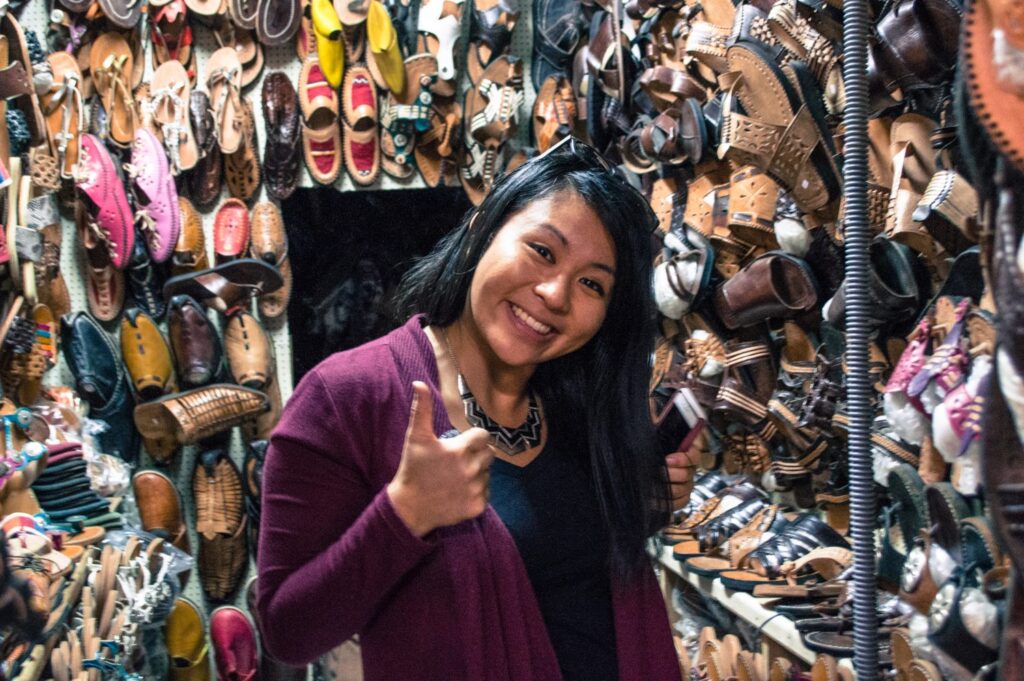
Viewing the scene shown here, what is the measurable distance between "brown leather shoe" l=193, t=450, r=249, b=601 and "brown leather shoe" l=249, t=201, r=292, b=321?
58 cm

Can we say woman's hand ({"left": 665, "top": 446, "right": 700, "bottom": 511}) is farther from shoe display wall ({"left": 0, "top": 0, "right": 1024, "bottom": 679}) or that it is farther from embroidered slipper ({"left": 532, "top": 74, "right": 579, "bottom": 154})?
embroidered slipper ({"left": 532, "top": 74, "right": 579, "bottom": 154})

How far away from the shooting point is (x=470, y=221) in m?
1.23

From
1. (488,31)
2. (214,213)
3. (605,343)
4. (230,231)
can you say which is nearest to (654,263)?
(605,343)

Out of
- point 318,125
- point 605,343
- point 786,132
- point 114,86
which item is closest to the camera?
point 605,343

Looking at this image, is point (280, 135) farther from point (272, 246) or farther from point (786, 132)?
point (786, 132)

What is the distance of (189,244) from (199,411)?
64 centimetres

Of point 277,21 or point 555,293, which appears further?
point 277,21

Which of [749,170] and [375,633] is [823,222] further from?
[375,633]

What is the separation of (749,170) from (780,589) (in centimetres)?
93

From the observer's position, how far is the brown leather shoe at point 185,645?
350 centimetres

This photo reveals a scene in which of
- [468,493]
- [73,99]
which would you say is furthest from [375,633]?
[73,99]

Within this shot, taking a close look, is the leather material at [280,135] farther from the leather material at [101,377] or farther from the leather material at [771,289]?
the leather material at [771,289]

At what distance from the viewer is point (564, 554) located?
115cm

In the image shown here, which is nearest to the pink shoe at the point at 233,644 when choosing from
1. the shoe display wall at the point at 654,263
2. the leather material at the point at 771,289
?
the shoe display wall at the point at 654,263
